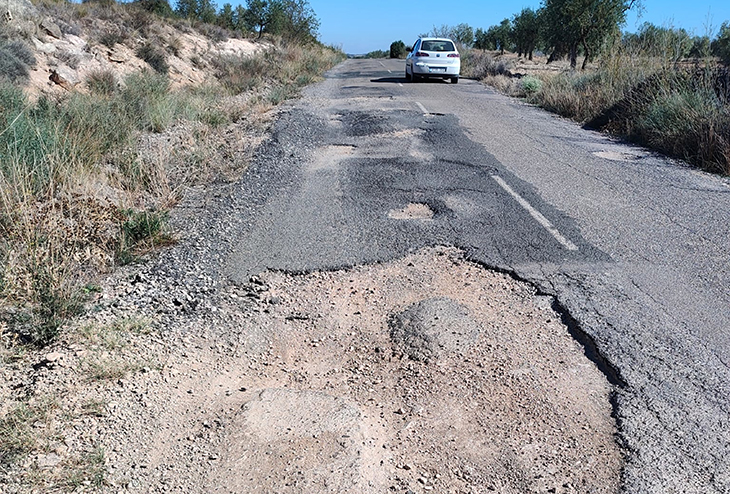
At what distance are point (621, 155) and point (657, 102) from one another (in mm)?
2715

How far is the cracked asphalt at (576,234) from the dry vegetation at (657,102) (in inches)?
24.0

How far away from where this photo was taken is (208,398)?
332cm

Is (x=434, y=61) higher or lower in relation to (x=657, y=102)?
higher

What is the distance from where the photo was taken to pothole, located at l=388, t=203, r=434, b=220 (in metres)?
6.27

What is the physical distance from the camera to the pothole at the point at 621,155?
9641 millimetres

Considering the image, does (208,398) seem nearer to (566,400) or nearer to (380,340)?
(380,340)

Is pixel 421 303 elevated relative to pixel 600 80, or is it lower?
lower

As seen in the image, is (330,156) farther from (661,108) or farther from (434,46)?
(434,46)

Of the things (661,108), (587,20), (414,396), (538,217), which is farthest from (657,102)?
(587,20)

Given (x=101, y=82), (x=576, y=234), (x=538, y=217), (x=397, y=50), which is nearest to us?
(x=576, y=234)

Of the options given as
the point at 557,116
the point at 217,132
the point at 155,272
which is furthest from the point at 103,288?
the point at 557,116

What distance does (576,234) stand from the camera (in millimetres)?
5824

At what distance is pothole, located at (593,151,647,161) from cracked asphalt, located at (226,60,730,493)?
4 centimetres

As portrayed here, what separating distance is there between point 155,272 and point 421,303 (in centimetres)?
215
